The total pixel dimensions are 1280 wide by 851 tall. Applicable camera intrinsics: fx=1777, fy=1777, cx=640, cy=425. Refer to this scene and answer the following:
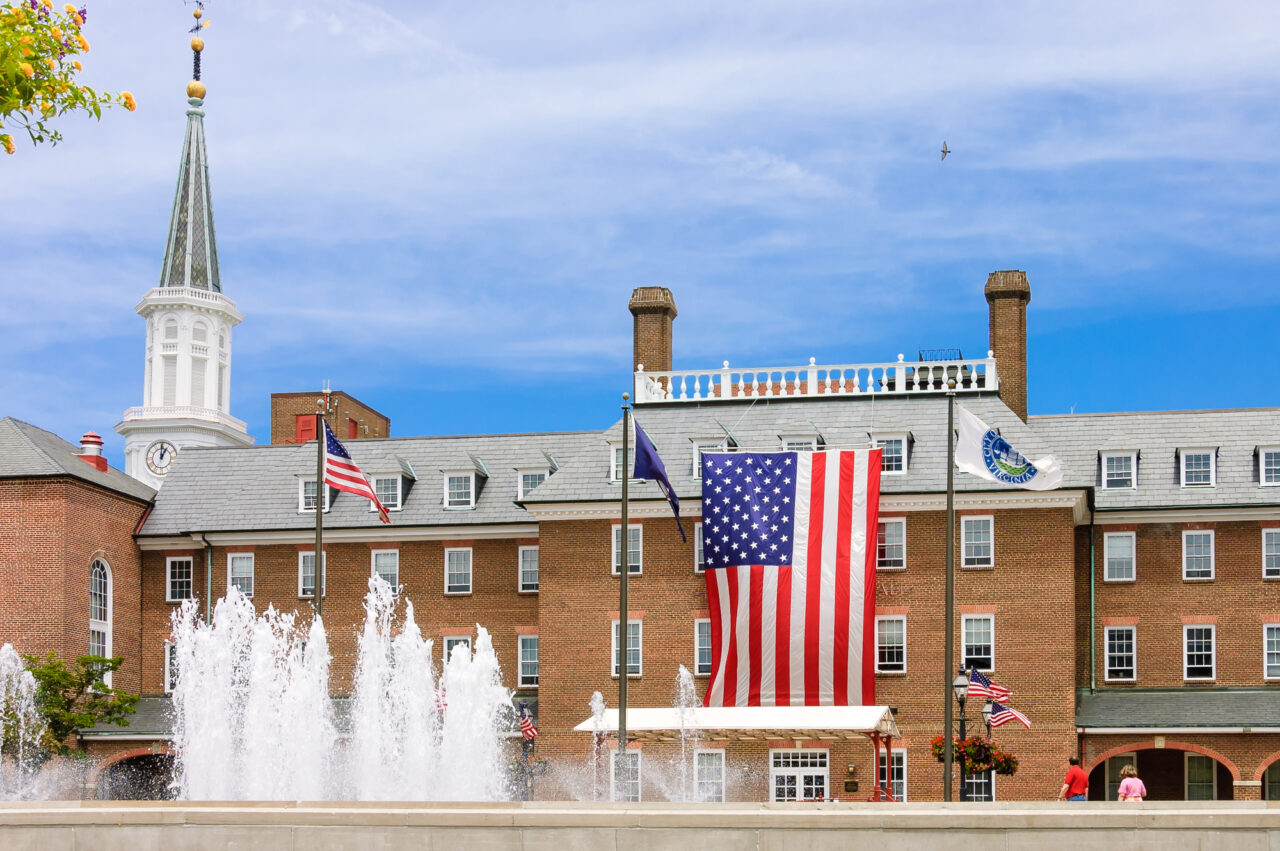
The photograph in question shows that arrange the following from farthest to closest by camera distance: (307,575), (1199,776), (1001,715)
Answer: (307,575) < (1199,776) < (1001,715)

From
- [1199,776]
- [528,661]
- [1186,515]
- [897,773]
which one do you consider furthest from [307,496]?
[1199,776]

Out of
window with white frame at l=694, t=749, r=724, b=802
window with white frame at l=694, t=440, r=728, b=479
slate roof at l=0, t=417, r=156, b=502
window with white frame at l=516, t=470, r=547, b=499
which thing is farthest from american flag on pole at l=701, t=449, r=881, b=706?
slate roof at l=0, t=417, r=156, b=502

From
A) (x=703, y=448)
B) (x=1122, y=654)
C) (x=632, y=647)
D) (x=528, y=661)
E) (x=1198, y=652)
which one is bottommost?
(x=528, y=661)

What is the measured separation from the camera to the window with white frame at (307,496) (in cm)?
5478

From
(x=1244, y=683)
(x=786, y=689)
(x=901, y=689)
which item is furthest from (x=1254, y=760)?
(x=786, y=689)

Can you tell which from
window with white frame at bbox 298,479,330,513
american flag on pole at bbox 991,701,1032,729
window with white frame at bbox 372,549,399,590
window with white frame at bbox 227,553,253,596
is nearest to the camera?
american flag on pole at bbox 991,701,1032,729

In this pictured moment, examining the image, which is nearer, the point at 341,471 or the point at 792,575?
the point at 341,471

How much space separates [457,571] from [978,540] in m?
15.7

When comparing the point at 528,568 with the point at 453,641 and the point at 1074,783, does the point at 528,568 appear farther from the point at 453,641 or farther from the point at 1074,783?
the point at 1074,783

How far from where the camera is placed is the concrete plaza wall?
886 inches

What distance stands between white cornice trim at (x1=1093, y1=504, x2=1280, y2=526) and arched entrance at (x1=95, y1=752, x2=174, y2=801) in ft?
91.7

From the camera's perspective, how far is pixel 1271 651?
4847 centimetres

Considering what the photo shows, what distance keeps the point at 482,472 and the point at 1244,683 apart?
22941mm

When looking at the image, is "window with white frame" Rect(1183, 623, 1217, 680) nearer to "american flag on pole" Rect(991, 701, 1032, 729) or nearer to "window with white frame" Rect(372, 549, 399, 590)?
"american flag on pole" Rect(991, 701, 1032, 729)
